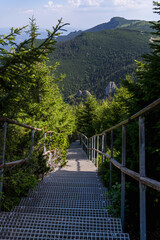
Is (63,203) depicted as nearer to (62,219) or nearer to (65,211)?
(65,211)

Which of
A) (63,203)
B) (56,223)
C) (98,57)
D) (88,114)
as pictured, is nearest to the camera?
(56,223)

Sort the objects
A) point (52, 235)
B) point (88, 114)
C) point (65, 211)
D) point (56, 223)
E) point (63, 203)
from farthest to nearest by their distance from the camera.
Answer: point (88, 114), point (63, 203), point (65, 211), point (56, 223), point (52, 235)

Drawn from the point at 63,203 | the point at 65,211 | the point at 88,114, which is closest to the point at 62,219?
the point at 65,211

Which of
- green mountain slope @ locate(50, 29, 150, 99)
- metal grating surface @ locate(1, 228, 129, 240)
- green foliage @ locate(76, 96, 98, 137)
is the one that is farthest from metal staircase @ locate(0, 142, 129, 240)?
green mountain slope @ locate(50, 29, 150, 99)

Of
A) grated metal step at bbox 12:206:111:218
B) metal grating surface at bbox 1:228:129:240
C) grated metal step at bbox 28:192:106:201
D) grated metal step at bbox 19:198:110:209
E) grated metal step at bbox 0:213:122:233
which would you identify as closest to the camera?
metal grating surface at bbox 1:228:129:240

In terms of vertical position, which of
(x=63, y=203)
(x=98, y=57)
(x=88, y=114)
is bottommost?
(x=63, y=203)

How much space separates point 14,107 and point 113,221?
7.05ft

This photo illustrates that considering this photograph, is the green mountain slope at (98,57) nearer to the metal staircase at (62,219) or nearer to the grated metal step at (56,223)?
the metal staircase at (62,219)

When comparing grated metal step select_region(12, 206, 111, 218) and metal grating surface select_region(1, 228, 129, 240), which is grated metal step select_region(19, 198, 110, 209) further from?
metal grating surface select_region(1, 228, 129, 240)

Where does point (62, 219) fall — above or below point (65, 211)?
above

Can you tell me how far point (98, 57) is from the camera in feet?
566

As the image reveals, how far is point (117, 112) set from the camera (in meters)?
16.1

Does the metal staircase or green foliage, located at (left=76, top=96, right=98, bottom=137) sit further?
green foliage, located at (left=76, top=96, right=98, bottom=137)

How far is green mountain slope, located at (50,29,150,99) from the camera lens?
140125 mm
